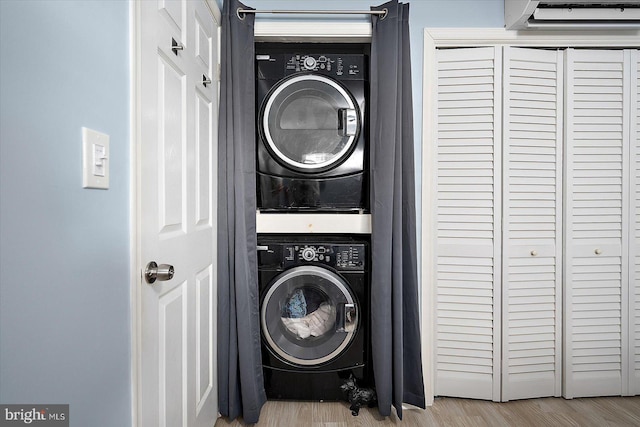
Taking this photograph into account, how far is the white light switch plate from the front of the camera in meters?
0.74

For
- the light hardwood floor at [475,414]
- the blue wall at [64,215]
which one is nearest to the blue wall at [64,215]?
the blue wall at [64,215]

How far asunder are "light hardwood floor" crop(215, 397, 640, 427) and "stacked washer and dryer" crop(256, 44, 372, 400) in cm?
10

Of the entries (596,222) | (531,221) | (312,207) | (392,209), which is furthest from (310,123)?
(596,222)

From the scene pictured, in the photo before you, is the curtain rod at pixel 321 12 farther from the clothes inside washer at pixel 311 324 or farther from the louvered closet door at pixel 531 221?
the clothes inside washer at pixel 311 324

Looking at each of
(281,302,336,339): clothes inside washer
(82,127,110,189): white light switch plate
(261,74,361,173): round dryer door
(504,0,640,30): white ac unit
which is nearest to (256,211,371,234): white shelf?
(261,74,361,173): round dryer door

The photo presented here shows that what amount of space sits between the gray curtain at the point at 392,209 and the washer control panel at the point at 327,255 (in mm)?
101

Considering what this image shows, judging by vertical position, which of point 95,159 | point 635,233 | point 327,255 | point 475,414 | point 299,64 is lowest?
point 475,414

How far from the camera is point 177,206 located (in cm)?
128

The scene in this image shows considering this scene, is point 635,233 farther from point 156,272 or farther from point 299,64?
point 156,272

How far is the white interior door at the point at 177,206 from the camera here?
101cm

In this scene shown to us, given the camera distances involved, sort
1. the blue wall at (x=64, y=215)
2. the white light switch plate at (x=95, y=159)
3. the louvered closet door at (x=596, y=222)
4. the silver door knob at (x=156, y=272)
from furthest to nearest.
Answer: the louvered closet door at (x=596, y=222), the silver door knob at (x=156, y=272), the white light switch plate at (x=95, y=159), the blue wall at (x=64, y=215)

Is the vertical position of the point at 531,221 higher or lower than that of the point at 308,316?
higher

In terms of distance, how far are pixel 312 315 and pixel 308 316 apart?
0.02m

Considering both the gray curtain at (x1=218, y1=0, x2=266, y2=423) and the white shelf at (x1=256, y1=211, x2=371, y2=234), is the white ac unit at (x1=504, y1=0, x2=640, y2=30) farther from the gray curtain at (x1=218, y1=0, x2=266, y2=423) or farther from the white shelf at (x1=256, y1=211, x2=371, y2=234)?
the gray curtain at (x1=218, y1=0, x2=266, y2=423)
